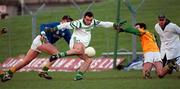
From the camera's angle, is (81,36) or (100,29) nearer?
(81,36)

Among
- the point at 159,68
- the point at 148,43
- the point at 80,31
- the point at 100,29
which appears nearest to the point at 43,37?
the point at 80,31

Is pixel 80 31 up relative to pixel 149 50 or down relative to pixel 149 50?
up

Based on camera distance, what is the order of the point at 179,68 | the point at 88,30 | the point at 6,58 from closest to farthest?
1. the point at 88,30
2. the point at 179,68
3. the point at 6,58

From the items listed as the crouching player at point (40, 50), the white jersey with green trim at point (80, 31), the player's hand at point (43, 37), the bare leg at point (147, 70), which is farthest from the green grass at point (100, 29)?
the white jersey with green trim at point (80, 31)

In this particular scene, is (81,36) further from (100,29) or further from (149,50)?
(100,29)

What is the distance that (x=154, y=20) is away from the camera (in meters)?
40.0

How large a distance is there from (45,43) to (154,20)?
59.8ft

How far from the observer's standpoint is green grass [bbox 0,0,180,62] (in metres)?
36.4

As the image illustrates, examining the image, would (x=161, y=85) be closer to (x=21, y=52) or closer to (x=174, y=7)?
(x=21, y=52)

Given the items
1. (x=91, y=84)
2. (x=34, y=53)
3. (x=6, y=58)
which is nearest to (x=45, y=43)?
(x=34, y=53)

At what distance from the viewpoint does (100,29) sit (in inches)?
1560

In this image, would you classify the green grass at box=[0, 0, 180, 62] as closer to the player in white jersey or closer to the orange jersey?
the orange jersey

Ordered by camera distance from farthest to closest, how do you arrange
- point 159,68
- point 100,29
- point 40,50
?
point 100,29 < point 40,50 < point 159,68

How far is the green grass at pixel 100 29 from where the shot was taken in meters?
36.4
